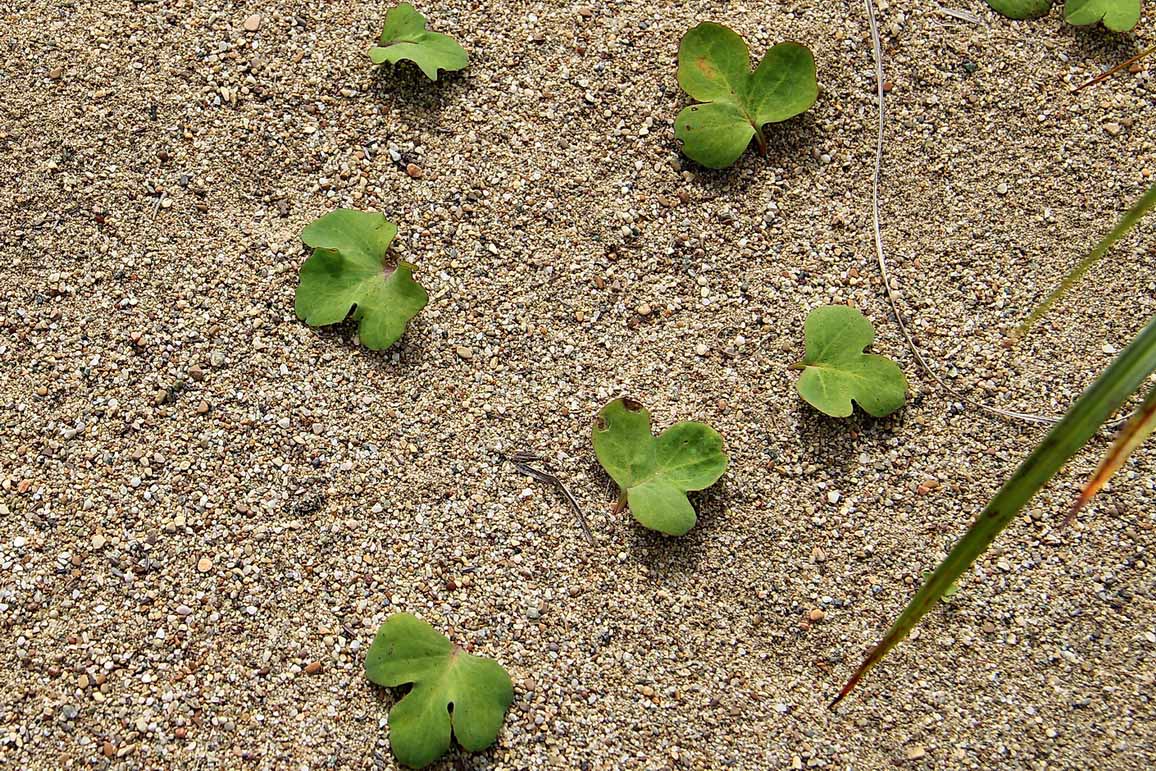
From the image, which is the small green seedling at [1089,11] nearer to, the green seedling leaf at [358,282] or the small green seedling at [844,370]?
the small green seedling at [844,370]

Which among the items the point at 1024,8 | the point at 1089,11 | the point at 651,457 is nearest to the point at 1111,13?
the point at 1089,11

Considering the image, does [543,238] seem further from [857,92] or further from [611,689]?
[611,689]

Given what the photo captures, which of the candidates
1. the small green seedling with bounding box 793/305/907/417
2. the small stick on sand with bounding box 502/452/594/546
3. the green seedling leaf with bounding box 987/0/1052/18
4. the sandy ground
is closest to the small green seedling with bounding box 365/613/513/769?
the sandy ground

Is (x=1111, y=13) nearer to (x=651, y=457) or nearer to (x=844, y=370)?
(x=844, y=370)

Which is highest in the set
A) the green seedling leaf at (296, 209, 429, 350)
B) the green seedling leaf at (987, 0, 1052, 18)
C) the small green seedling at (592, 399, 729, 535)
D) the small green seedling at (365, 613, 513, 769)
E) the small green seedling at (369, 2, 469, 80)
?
the green seedling leaf at (987, 0, 1052, 18)

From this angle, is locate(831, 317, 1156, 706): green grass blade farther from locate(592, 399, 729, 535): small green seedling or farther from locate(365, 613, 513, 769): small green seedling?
locate(365, 613, 513, 769): small green seedling

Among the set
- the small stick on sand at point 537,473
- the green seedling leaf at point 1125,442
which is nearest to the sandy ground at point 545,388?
the small stick on sand at point 537,473
